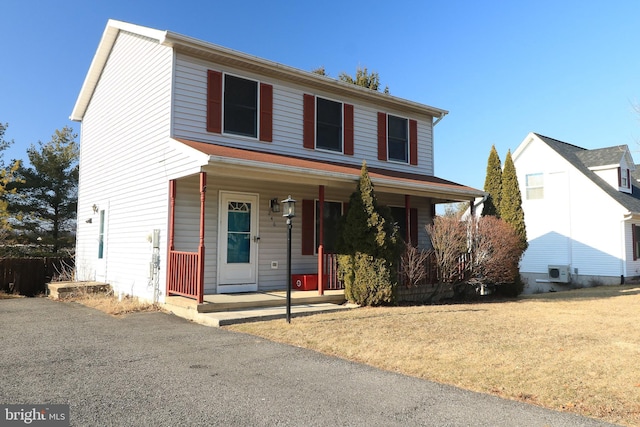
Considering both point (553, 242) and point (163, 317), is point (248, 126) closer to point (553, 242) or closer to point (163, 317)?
point (163, 317)

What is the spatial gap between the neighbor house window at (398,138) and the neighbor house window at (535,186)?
10.1 metres

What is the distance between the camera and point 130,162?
1118 cm

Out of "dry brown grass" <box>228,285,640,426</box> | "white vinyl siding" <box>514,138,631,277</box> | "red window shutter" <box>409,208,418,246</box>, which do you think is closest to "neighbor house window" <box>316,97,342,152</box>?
"red window shutter" <box>409,208,418,246</box>

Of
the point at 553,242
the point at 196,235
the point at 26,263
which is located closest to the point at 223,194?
the point at 196,235

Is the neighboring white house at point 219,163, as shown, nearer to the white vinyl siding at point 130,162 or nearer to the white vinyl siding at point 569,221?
the white vinyl siding at point 130,162

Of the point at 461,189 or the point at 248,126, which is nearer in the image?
the point at 248,126

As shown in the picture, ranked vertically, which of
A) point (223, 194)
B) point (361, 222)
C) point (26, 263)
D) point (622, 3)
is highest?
point (622, 3)

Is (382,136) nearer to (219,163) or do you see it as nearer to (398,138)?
(398,138)

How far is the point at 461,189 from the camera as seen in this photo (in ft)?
39.9

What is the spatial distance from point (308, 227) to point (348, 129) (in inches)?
125

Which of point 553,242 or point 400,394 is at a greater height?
point 553,242

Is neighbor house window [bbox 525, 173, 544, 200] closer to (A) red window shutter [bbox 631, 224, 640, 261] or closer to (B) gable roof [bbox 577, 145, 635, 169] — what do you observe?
(B) gable roof [bbox 577, 145, 635, 169]

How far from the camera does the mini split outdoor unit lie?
61.6 feet

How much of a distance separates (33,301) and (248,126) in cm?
700
